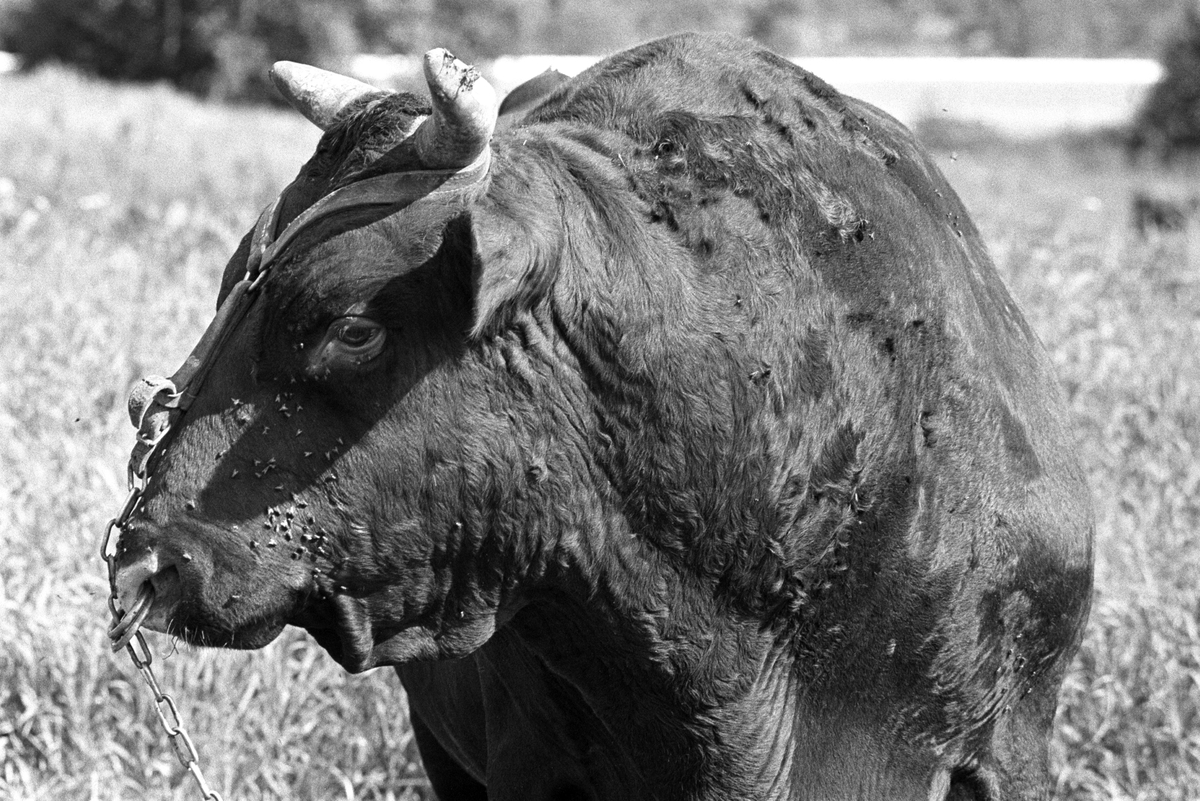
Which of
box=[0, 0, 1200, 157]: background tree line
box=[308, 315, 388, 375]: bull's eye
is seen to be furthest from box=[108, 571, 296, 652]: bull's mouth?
box=[0, 0, 1200, 157]: background tree line

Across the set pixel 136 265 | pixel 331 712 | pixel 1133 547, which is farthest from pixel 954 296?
pixel 136 265

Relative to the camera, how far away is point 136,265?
927cm

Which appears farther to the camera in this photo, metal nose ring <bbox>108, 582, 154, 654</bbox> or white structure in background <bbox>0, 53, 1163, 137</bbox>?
white structure in background <bbox>0, 53, 1163, 137</bbox>

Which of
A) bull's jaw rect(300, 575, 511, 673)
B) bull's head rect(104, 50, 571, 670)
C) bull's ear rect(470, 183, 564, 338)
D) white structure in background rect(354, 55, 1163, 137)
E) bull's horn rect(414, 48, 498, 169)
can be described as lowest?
white structure in background rect(354, 55, 1163, 137)

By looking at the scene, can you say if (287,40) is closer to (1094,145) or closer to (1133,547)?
(1094,145)

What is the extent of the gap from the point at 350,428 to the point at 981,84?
4299cm

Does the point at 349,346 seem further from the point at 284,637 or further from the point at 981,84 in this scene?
the point at 981,84

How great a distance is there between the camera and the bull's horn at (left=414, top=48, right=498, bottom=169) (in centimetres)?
249

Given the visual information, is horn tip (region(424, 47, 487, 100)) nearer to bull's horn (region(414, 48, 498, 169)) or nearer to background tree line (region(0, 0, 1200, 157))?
bull's horn (region(414, 48, 498, 169))

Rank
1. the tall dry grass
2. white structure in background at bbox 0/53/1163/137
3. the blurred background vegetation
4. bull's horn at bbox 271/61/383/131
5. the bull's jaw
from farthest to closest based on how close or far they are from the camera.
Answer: white structure in background at bbox 0/53/1163/137
the blurred background vegetation
the tall dry grass
bull's horn at bbox 271/61/383/131
the bull's jaw

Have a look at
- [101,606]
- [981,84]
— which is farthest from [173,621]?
[981,84]

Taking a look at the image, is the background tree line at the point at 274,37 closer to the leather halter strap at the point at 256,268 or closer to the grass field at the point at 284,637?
the grass field at the point at 284,637

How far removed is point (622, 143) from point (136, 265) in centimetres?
679

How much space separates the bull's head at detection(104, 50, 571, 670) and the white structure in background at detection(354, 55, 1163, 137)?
85.7 ft
